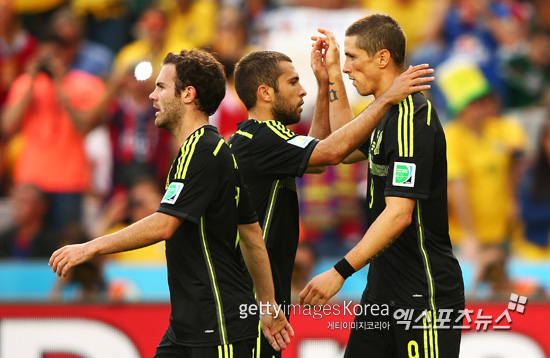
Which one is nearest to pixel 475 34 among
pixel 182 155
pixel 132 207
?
pixel 132 207

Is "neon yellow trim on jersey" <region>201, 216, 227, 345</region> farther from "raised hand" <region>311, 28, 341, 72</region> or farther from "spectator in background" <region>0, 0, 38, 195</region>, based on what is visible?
"spectator in background" <region>0, 0, 38, 195</region>

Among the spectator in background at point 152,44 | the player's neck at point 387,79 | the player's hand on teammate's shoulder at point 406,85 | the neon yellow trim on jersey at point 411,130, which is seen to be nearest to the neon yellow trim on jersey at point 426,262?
the neon yellow trim on jersey at point 411,130

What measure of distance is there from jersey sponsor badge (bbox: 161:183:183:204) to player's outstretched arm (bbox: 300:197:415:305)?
30.5 inches

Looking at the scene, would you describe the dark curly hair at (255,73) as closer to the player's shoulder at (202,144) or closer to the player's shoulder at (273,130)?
the player's shoulder at (273,130)

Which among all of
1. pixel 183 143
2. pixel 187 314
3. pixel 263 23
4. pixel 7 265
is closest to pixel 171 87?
pixel 183 143

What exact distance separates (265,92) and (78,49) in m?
5.74

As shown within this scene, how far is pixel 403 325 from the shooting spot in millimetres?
4629

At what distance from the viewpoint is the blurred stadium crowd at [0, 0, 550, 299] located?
899 centimetres

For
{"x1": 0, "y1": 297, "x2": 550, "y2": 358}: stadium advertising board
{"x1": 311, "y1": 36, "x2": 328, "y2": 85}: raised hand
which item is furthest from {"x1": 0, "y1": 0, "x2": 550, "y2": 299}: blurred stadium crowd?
{"x1": 311, "y1": 36, "x2": 328, "y2": 85}: raised hand

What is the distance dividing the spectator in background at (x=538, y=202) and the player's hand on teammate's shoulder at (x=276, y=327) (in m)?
4.94

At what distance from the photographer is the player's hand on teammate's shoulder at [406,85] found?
4.59 metres

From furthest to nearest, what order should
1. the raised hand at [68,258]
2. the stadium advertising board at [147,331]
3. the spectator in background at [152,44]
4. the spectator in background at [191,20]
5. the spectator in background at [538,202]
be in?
1. the spectator in background at [191,20]
2. the spectator in background at [152,44]
3. the spectator in background at [538,202]
4. the stadium advertising board at [147,331]
5. the raised hand at [68,258]

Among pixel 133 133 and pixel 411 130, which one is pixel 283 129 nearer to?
pixel 411 130

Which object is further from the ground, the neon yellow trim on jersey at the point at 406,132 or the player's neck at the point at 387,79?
the player's neck at the point at 387,79
